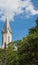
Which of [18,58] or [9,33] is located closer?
[18,58]

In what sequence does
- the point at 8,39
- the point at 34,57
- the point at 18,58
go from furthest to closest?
the point at 8,39
the point at 18,58
the point at 34,57

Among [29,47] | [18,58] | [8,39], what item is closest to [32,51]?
[29,47]

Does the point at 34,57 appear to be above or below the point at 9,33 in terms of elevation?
below

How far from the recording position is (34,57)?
1657 inches

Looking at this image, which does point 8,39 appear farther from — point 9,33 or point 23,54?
point 23,54

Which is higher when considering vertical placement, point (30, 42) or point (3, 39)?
point (3, 39)

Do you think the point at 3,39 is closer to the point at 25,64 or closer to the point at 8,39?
the point at 8,39

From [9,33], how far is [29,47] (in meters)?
119

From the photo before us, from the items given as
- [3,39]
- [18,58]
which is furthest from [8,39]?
[18,58]

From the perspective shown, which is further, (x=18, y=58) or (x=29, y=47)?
(x=18, y=58)

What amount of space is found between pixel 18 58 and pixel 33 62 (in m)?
3.68

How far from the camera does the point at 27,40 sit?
43094 millimetres

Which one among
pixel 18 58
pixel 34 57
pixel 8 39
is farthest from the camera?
pixel 8 39

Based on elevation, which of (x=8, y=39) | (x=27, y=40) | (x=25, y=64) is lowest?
(x=25, y=64)
